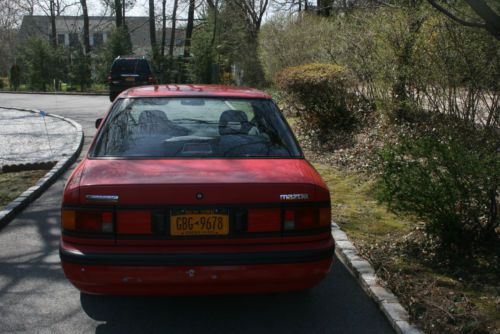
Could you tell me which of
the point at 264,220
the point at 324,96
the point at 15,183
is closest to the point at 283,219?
the point at 264,220

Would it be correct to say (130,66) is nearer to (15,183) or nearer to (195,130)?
(15,183)

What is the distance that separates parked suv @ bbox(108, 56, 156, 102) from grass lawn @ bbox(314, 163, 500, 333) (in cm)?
1940

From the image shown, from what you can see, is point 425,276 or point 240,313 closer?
point 240,313

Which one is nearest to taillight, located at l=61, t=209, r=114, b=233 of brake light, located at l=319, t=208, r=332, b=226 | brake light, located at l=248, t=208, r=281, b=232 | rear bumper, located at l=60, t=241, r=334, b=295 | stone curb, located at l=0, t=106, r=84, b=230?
rear bumper, located at l=60, t=241, r=334, b=295

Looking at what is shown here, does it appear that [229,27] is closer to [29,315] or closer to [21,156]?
[21,156]

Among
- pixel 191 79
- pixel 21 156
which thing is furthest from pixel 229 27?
pixel 21 156

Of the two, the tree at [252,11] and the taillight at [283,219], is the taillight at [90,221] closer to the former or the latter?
the taillight at [283,219]

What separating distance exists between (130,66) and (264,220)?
22.7 meters

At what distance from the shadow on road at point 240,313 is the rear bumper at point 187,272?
42 cm

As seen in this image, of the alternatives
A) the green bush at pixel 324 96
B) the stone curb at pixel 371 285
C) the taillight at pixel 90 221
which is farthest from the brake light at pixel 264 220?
the green bush at pixel 324 96

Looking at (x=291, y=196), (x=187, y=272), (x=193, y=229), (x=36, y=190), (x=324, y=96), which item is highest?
(x=324, y=96)

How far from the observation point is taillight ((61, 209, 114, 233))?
371cm

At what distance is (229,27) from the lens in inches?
1594

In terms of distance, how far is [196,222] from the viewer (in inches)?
147
